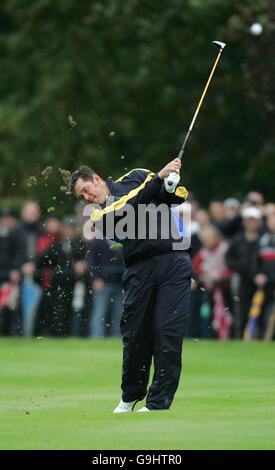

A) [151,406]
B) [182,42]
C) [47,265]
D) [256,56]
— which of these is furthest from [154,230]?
[182,42]

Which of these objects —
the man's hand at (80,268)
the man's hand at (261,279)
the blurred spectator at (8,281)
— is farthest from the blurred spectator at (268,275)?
the blurred spectator at (8,281)

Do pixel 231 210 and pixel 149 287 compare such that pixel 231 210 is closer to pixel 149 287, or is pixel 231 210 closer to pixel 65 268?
pixel 65 268

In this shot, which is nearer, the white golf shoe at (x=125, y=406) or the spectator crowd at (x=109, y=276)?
the white golf shoe at (x=125, y=406)

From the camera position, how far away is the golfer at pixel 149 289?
40.4ft

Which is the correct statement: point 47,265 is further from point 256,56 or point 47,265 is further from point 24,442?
point 24,442

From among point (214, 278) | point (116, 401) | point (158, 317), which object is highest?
point (214, 278)

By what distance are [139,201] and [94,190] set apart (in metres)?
0.48

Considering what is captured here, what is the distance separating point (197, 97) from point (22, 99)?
18.5ft

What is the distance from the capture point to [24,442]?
10359mm

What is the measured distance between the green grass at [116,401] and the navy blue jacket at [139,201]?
4.51 feet

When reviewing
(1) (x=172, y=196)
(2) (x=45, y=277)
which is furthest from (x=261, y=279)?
(1) (x=172, y=196)

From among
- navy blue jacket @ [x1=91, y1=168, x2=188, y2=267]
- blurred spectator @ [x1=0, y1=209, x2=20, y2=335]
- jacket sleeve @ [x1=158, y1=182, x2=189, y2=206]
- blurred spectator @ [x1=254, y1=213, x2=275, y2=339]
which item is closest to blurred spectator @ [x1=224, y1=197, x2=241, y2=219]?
blurred spectator @ [x1=254, y1=213, x2=275, y2=339]

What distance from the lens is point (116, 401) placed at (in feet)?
45.2

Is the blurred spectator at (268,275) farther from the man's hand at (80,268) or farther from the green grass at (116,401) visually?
the man's hand at (80,268)
